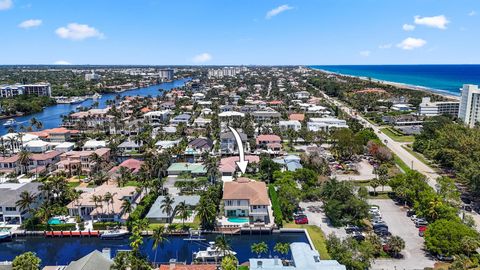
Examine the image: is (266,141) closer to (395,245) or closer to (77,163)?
(77,163)

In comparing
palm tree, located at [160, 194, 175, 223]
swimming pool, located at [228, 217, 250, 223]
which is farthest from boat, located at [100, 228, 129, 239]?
swimming pool, located at [228, 217, 250, 223]

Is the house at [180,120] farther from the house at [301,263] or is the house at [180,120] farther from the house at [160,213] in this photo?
the house at [301,263]

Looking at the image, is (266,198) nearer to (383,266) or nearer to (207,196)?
(207,196)

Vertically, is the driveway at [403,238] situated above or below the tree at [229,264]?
below

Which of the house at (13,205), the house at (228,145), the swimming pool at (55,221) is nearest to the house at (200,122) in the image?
the house at (228,145)

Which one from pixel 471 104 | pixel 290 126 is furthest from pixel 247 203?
pixel 471 104

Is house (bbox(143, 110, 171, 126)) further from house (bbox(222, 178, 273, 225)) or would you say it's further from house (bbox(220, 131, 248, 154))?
house (bbox(222, 178, 273, 225))
